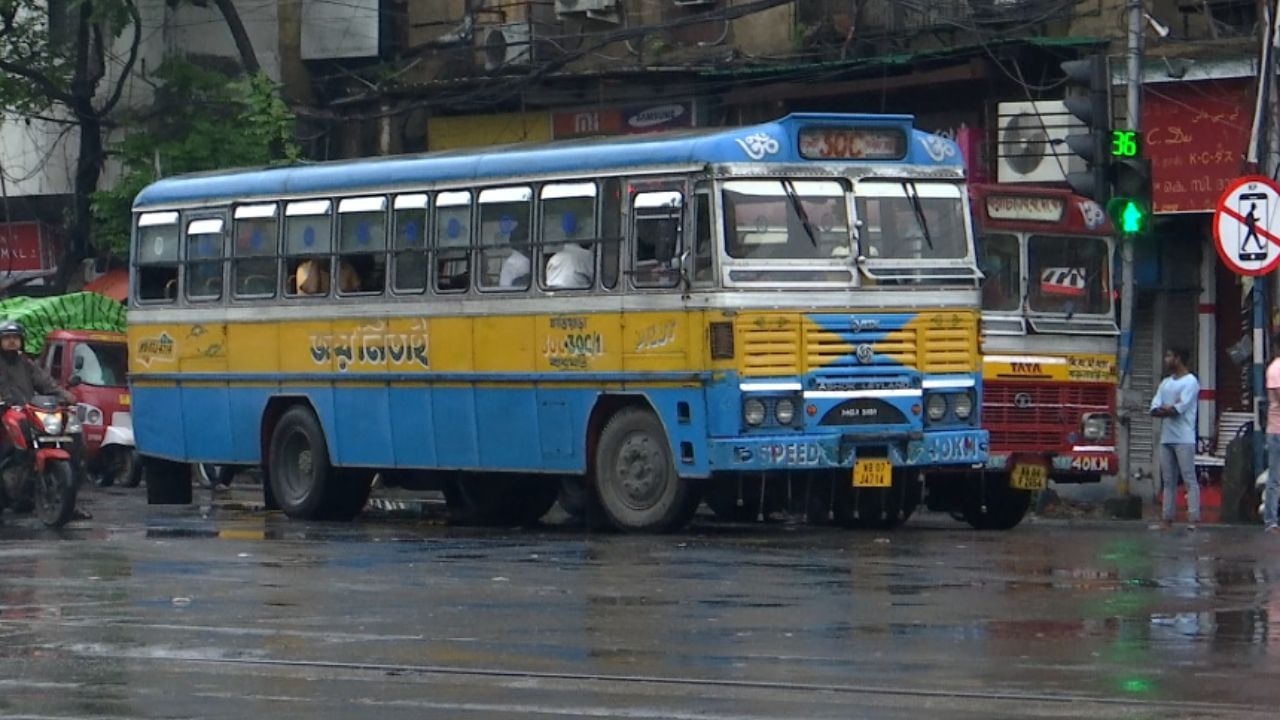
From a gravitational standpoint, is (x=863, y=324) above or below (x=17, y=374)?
above

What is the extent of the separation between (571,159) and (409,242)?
6.49 feet

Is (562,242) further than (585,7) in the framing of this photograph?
No

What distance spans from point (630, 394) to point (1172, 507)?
6193 millimetres

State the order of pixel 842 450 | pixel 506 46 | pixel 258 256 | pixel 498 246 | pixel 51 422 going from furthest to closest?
pixel 506 46 < pixel 258 256 < pixel 51 422 < pixel 498 246 < pixel 842 450

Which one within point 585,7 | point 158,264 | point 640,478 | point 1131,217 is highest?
point 585,7

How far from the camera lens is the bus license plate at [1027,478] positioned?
2011 cm

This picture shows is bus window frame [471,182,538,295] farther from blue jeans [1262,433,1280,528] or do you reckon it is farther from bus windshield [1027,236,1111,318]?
blue jeans [1262,433,1280,528]

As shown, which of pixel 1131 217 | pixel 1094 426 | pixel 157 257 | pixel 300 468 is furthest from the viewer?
pixel 157 257

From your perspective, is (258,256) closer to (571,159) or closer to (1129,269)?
(571,159)

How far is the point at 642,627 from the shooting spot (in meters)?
11.4

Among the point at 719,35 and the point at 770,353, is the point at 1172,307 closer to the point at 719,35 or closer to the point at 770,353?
the point at 719,35

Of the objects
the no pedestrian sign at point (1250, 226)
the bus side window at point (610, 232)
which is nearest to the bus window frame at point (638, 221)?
the bus side window at point (610, 232)

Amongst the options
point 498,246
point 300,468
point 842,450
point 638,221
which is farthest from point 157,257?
point 842,450

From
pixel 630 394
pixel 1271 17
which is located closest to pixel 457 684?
pixel 630 394
